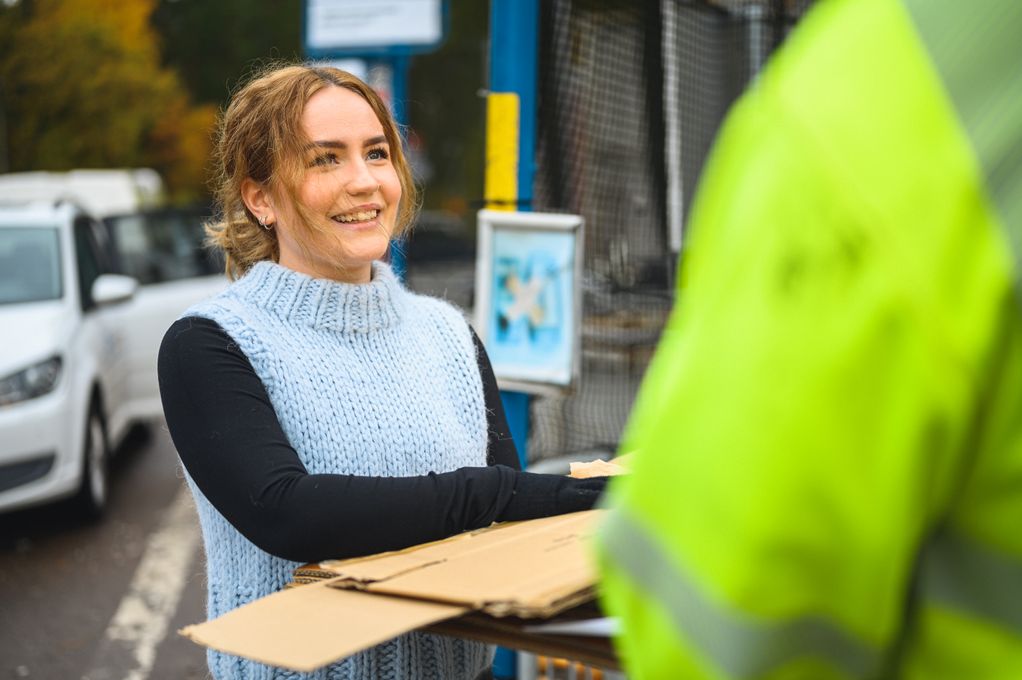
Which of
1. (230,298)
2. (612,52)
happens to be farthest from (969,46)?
(612,52)

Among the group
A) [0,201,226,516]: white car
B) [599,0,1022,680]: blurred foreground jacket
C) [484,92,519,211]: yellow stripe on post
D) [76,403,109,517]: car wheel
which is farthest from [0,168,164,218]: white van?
[599,0,1022,680]: blurred foreground jacket

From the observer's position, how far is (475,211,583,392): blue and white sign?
401 cm

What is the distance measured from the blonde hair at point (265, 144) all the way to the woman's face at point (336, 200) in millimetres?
20

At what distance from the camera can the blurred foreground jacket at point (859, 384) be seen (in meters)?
0.74

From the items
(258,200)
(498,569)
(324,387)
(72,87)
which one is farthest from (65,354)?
(72,87)

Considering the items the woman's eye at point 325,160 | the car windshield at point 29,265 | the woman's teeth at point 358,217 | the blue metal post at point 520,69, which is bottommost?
the car windshield at point 29,265

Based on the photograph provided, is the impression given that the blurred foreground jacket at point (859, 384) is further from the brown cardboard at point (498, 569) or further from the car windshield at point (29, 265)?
the car windshield at point (29, 265)

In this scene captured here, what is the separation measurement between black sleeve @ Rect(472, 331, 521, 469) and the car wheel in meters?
5.15

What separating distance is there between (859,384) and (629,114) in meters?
4.80

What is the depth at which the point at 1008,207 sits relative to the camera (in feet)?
2.44

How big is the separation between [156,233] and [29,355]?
175 inches

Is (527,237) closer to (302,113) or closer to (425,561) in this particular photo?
(302,113)

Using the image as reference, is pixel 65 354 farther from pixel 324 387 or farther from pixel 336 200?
pixel 324 387

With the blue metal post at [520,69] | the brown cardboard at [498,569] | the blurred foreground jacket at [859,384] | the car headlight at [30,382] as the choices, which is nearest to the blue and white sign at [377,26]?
the blue metal post at [520,69]
